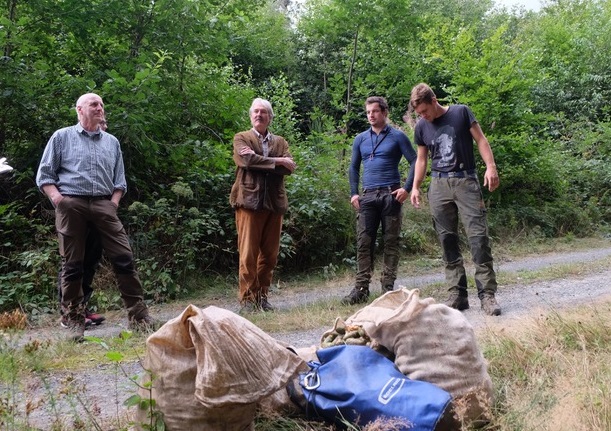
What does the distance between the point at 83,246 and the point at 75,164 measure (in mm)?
695

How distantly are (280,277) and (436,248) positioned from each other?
10.8 feet

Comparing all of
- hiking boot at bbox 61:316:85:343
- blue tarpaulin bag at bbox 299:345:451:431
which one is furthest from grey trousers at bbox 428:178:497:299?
hiking boot at bbox 61:316:85:343

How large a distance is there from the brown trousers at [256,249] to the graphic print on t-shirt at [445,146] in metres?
1.75

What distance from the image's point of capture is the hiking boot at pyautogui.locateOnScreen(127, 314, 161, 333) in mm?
4879

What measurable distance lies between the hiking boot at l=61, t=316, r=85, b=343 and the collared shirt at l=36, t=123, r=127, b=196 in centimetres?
107

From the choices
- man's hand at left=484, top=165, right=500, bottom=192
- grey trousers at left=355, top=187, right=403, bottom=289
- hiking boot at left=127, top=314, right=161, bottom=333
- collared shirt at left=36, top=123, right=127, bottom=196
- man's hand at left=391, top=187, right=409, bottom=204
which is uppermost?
collared shirt at left=36, top=123, right=127, bottom=196

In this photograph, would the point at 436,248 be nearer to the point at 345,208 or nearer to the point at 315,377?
the point at 345,208

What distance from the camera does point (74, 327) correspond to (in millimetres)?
4805

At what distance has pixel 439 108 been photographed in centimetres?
544

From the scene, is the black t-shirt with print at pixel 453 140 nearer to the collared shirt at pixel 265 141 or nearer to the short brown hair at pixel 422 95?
the short brown hair at pixel 422 95

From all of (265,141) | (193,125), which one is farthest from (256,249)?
(193,125)

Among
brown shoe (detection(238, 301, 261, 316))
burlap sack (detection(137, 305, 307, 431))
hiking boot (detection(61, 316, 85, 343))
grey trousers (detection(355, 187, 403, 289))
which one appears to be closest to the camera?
burlap sack (detection(137, 305, 307, 431))

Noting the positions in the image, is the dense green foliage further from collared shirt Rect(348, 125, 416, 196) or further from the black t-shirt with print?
the black t-shirt with print

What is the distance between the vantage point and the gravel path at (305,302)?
297 centimetres
